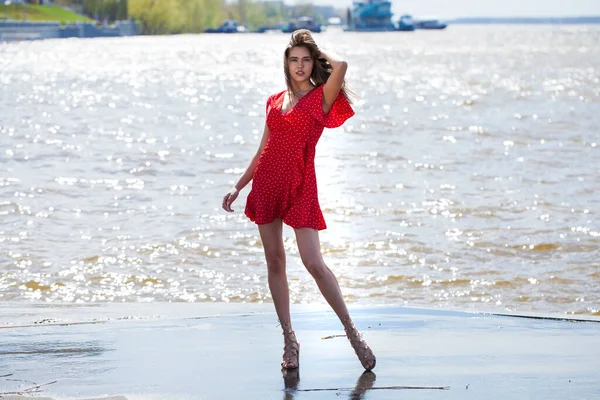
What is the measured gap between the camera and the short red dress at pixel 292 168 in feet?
17.5

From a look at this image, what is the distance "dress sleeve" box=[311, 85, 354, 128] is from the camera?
5352 millimetres

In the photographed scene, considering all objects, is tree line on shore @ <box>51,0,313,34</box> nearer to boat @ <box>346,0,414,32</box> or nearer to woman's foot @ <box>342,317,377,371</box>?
boat @ <box>346,0,414,32</box>

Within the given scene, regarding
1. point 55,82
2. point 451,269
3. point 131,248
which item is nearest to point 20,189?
point 131,248

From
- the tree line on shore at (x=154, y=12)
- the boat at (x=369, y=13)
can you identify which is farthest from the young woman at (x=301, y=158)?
the boat at (x=369, y=13)

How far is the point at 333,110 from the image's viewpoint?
17.7ft

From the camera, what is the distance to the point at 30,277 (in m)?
9.91

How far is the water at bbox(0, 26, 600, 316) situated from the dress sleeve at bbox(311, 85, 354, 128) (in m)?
3.75

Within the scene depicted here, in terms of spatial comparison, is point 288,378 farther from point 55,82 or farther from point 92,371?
point 55,82

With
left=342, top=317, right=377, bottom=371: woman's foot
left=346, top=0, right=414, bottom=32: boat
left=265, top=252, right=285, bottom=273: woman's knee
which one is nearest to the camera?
left=342, top=317, right=377, bottom=371: woman's foot

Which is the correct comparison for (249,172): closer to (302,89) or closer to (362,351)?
(302,89)

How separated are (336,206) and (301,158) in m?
8.88

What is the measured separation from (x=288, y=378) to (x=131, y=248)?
244 inches

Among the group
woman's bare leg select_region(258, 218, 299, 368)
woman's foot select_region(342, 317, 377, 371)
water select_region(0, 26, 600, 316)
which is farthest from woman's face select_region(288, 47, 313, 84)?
water select_region(0, 26, 600, 316)

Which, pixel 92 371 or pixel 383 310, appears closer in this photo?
pixel 92 371
